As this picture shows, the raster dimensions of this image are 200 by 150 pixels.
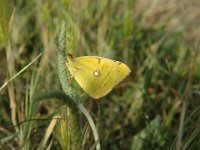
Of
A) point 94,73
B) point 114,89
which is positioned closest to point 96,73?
point 94,73

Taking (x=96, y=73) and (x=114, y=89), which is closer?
(x=96, y=73)

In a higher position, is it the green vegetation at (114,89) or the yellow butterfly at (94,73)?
the yellow butterfly at (94,73)

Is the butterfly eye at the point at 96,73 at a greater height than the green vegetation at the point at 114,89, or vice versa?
the butterfly eye at the point at 96,73

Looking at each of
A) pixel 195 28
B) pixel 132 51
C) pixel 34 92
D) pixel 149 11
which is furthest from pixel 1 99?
pixel 195 28

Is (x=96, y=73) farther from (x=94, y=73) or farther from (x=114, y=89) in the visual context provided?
(x=114, y=89)

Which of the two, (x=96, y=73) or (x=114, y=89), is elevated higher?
(x=96, y=73)

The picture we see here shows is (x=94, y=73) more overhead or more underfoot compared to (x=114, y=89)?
more overhead
